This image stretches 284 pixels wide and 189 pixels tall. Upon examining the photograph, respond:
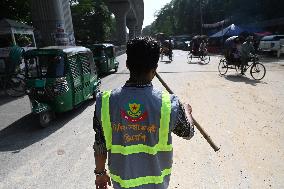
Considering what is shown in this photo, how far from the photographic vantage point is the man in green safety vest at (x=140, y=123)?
2201 mm

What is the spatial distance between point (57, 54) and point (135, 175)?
7.75 meters

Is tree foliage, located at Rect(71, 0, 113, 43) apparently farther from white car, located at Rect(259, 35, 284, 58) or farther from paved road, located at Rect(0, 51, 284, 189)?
paved road, located at Rect(0, 51, 284, 189)

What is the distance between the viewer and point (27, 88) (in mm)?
9289

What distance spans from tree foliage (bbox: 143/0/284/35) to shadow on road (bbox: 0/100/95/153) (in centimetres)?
4336

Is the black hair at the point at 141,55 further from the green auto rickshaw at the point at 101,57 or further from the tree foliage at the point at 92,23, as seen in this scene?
the tree foliage at the point at 92,23

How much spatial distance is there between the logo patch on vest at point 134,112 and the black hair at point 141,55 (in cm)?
24

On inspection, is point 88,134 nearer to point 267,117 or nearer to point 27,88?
point 27,88

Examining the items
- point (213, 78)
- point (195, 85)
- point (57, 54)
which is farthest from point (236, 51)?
point (57, 54)

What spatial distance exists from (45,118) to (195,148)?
4440 mm

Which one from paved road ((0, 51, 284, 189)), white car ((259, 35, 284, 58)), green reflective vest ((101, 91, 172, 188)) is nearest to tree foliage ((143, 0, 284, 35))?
white car ((259, 35, 284, 58))

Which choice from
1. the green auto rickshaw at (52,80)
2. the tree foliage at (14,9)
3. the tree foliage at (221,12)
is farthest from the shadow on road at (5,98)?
the tree foliage at (221,12)

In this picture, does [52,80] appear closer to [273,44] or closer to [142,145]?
[142,145]

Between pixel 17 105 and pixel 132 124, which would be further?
pixel 17 105

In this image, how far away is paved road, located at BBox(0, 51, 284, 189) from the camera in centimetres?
527
